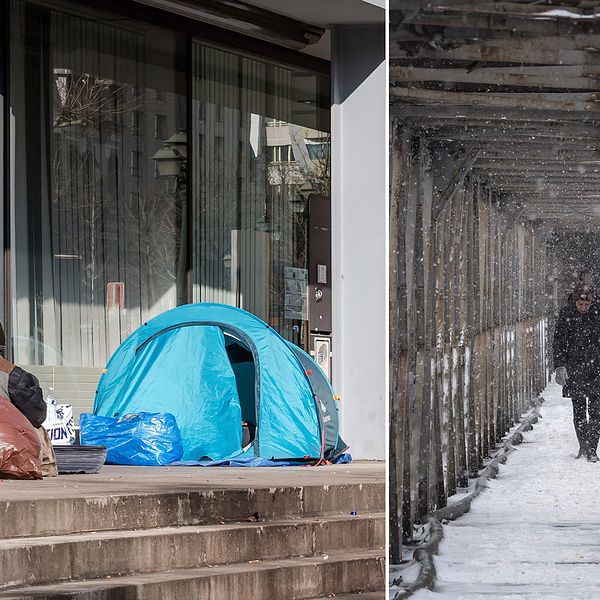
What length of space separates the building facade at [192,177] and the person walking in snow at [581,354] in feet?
20.0

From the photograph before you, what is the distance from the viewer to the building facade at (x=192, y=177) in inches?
348

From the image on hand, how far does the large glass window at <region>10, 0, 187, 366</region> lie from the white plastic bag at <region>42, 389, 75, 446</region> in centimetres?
76

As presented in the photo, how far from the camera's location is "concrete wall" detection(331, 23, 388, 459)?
944cm

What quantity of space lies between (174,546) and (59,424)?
2.58 m

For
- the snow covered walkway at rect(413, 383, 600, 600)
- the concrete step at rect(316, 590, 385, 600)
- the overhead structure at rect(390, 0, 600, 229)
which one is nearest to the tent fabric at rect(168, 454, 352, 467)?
the concrete step at rect(316, 590, 385, 600)

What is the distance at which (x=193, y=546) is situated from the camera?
18.5ft

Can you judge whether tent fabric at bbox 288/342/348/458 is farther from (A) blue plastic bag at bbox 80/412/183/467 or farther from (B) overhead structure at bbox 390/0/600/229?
(B) overhead structure at bbox 390/0/600/229

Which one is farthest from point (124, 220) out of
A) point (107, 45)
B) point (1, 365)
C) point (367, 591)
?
point (367, 591)

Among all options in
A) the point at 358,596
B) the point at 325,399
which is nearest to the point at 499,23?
the point at 358,596

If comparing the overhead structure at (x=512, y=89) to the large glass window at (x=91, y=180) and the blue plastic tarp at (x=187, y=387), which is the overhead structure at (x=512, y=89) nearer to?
the blue plastic tarp at (x=187, y=387)

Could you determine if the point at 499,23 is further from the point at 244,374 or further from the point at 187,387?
the point at 244,374

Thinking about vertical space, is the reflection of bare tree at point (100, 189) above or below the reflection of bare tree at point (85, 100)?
below

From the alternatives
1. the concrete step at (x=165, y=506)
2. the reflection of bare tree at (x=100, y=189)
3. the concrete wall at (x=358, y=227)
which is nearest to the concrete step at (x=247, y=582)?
the concrete step at (x=165, y=506)

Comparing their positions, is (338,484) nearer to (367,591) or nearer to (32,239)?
(367,591)
